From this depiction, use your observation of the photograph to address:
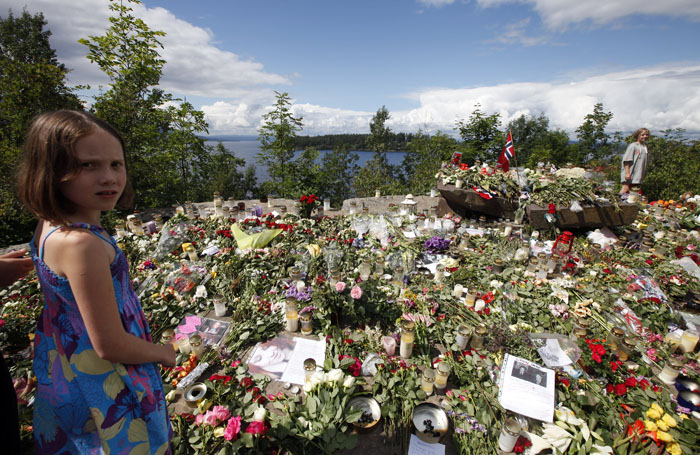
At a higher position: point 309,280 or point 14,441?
point 14,441

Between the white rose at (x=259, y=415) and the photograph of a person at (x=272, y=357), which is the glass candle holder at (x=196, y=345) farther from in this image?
the white rose at (x=259, y=415)

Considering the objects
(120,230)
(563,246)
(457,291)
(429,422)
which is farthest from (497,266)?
(120,230)

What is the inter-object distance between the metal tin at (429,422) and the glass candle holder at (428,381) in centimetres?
17

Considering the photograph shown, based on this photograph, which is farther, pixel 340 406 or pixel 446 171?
pixel 446 171

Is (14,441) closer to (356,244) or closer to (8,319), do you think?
(8,319)

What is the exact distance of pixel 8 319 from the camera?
2957 millimetres

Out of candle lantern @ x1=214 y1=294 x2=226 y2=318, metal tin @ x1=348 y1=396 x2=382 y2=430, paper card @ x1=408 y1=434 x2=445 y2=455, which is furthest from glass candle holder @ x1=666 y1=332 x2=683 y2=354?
candle lantern @ x1=214 y1=294 x2=226 y2=318

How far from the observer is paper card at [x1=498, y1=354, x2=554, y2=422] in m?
2.20

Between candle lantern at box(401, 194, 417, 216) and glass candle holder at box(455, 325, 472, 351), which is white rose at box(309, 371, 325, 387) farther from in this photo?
candle lantern at box(401, 194, 417, 216)

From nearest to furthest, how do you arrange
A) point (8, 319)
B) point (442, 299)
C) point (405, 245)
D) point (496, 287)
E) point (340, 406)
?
1. point (340, 406)
2. point (8, 319)
3. point (442, 299)
4. point (496, 287)
5. point (405, 245)

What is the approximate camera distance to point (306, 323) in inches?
116

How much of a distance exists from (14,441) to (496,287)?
13.5ft

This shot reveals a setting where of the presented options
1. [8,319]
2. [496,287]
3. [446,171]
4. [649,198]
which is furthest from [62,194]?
[649,198]

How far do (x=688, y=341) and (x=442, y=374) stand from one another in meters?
2.53
